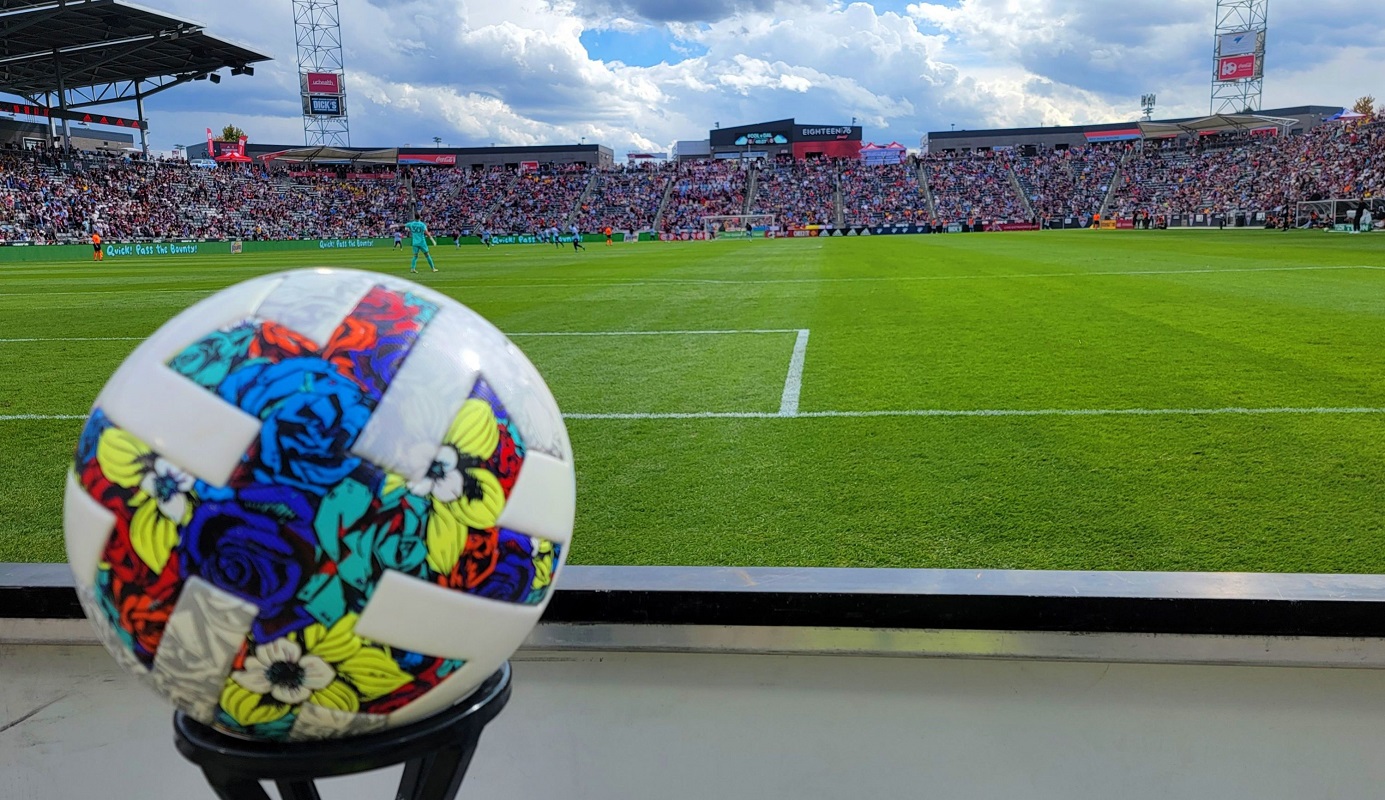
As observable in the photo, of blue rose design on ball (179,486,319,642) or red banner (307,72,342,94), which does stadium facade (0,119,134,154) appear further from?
blue rose design on ball (179,486,319,642)

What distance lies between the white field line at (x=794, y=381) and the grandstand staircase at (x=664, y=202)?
6474cm

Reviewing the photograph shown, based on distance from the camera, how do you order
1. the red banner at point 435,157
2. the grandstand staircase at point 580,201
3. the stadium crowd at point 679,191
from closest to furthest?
1. the stadium crowd at point 679,191
2. the grandstand staircase at point 580,201
3. the red banner at point 435,157

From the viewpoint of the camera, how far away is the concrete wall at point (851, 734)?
2.33 m

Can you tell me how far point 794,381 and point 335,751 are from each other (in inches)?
251

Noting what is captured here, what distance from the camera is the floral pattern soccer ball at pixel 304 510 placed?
1191 millimetres

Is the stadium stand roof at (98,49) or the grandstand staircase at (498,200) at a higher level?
the stadium stand roof at (98,49)

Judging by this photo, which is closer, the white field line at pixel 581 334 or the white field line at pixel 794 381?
the white field line at pixel 794 381

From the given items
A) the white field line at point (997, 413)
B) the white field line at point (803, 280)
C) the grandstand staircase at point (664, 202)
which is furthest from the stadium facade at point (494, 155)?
the white field line at point (997, 413)

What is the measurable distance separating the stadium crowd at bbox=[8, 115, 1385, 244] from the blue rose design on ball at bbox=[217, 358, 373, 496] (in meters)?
55.7

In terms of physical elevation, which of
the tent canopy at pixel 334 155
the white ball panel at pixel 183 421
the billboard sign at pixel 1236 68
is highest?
the billboard sign at pixel 1236 68

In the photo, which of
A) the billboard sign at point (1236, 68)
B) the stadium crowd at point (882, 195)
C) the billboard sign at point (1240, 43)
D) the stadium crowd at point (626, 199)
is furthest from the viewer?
the stadium crowd at point (626, 199)

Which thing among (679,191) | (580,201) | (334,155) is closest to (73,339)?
(334,155)

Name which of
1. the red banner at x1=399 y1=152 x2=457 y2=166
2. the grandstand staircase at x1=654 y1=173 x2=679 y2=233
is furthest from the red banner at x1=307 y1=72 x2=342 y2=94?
the grandstand staircase at x1=654 y1=173 x2=679 y2=233

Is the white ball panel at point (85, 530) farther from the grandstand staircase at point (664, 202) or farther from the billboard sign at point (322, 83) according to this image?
the billboard sign at point (322, 83)
